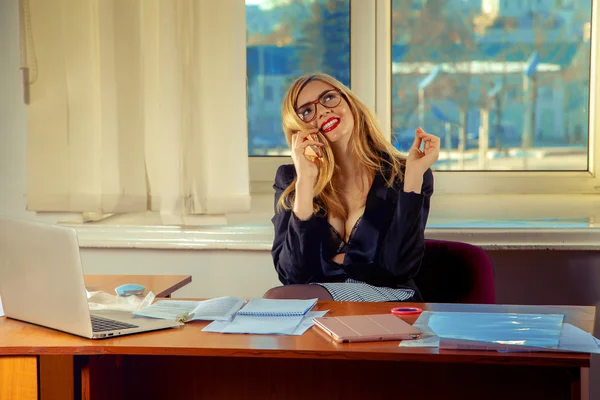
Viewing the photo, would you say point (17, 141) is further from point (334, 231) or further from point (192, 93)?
point (334, 231)

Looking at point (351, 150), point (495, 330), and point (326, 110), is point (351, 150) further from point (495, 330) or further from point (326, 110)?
point (495, 330)

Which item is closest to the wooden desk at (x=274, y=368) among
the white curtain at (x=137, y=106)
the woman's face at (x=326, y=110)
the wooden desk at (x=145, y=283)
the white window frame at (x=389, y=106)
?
the wooden desk at (x=145, y=283)

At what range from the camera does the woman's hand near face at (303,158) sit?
2.39 metres

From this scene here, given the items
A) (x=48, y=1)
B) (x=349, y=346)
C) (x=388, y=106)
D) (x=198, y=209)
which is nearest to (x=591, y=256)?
(x=388, y=106)

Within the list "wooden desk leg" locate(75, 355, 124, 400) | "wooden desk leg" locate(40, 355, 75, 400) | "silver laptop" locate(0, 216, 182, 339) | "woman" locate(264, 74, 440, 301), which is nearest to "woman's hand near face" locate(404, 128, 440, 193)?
"woman" locate(264, 74, 440, 301)

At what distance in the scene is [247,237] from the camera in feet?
9.67

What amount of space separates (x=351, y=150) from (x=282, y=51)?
804mm

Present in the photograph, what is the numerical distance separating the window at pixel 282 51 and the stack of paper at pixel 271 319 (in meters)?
1.43

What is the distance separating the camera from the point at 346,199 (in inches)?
98.9

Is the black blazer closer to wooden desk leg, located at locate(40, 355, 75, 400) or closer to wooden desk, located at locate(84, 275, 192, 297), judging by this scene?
wooden desk, located at locate(84, 275, 192, 297)

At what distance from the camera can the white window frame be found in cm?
300

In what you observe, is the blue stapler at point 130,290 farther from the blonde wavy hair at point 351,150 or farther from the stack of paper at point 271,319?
the blonde wavy hair at point 351,150

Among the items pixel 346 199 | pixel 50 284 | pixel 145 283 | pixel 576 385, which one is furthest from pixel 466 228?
pixel 50 284

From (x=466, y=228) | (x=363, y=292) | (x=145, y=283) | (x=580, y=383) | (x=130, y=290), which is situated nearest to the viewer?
(x=580, y=383)
